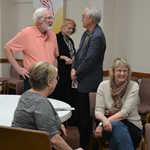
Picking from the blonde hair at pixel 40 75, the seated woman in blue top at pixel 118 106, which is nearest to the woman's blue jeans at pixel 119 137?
the seated woman in blue top at pixel 118 106

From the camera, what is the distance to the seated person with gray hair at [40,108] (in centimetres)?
226

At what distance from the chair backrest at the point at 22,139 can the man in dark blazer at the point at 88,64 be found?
6.53 ft

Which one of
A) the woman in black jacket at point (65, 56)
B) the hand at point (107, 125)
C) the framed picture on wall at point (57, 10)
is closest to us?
the hand at point (107, 125)

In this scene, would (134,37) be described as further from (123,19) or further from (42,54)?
(42,54)

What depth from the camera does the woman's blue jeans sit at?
3.22 metres

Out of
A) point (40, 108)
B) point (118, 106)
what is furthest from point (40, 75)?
point (118, 106)

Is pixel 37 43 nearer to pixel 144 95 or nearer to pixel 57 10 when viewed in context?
pixel 144 95

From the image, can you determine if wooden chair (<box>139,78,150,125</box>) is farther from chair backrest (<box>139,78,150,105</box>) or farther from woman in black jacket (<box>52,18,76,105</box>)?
woman in black jacket (<box>52,18,76,105</box>)

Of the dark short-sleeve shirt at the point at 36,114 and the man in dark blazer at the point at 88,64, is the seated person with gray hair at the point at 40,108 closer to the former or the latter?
the dark short-sleeve shirt at the point at 36,114

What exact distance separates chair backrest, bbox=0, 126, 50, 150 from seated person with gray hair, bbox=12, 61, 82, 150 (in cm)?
19

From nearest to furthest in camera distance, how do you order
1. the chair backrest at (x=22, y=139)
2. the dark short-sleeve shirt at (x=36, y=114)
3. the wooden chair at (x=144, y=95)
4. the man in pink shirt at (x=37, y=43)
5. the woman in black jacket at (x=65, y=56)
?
the chair backrest at (x=22, y=139)
the dark short-sleeve shirt at (x=36, y=114)
the man in pink shirt at (x=37, y=43)
the woman in black jacket at (x=65, y=56)
the wooden chair at (x=144, y=95)

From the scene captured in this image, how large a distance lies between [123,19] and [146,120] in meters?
1.89

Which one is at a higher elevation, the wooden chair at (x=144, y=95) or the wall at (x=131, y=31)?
the wall at (x=131, y=31)

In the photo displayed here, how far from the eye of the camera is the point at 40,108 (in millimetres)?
2258
